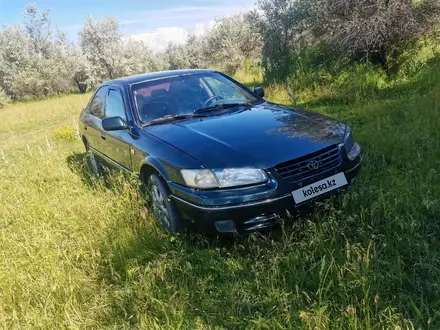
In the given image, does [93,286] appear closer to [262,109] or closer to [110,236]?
[110,236]

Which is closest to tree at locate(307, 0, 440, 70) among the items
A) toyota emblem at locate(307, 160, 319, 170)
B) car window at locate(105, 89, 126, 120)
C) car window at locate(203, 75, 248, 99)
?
car window at locate(203, 75, 248, 99)

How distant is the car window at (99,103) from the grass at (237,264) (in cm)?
140

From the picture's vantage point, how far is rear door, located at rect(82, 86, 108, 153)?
4986 millimetres

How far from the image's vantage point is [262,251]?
285 centimetres

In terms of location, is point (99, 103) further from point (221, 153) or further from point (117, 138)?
point (221, 153)

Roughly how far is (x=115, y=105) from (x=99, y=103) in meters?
0.91

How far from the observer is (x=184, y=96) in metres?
4.13

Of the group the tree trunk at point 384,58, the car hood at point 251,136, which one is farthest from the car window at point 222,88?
the tree trunk at point 384,58

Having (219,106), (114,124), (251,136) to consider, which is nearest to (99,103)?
(114,124)

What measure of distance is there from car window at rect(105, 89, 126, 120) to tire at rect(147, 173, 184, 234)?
1.05 meters

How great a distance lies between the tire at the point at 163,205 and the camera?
10.3 ft

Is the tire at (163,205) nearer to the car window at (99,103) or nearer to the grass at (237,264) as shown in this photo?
the grass at (237,264)

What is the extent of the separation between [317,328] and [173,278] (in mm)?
1184

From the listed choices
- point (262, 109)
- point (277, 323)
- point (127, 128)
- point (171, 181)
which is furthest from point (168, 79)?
point (277, 323)
